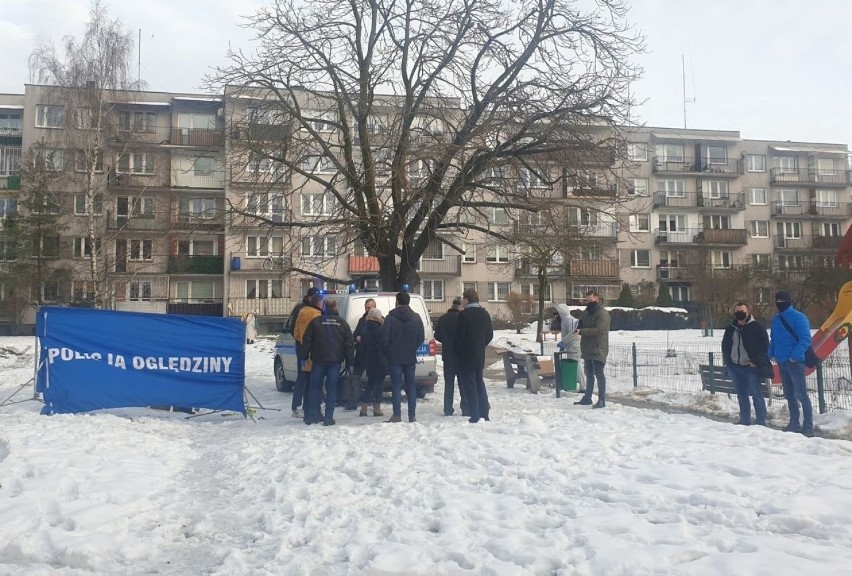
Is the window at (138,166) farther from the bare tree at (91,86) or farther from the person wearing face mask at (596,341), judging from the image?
the person wearing face mask at (596,341)

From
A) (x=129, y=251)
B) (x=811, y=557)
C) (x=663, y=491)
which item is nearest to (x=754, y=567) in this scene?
(x=811, y=557)

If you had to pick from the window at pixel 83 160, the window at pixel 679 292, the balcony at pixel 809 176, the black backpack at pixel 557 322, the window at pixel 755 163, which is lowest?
the black backpack at pixel 557 322

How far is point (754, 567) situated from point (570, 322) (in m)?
10.4

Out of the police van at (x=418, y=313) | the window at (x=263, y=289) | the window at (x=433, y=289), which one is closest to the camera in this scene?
the police van at (x=418, y=313)

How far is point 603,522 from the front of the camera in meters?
5.11

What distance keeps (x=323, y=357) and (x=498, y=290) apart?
42092mm

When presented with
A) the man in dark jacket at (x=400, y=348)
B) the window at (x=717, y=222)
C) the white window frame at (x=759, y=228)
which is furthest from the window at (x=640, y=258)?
the man in dark jacket at (x=400, y=348)

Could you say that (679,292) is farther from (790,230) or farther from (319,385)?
(319,385)

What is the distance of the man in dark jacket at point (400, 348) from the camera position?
1000 centimetres

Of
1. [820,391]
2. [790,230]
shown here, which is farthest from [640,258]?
[820,391]

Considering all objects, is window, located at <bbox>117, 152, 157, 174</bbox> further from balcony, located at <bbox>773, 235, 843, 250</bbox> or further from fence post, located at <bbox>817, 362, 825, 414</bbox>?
balcony, located at <bbox>773, 235, 843, 250</bbox>

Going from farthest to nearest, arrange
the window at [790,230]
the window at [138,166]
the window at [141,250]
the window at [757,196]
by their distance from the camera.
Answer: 1. the window at [790,230]
2. the window at [757,196]
3. the window at [138,166]
4. the window at [141,250]

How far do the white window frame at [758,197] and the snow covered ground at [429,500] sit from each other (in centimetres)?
5645

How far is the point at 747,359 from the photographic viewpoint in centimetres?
967
